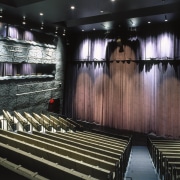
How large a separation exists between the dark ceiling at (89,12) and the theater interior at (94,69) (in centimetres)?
4

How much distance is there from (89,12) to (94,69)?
4.80 metres

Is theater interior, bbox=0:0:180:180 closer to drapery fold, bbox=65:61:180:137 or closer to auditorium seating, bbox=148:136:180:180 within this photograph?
drapery fold, bbox=65:61:180:137

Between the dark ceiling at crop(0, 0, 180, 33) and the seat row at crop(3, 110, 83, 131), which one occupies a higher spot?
the dark ceiling at crop(0, 0, 180, 33)

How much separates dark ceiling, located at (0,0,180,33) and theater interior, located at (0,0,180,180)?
0.13ft

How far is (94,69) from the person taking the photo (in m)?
14.5

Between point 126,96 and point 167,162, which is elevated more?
point 126,96

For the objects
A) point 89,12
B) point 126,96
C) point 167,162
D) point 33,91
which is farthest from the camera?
point 126,96

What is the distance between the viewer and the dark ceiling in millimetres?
8867

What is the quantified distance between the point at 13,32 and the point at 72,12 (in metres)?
3.09

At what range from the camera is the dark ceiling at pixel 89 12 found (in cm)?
887

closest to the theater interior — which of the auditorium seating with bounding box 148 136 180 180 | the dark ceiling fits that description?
the dark ceiling

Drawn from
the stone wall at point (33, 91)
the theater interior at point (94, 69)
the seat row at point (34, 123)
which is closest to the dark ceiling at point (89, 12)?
the theater interior at point (94, 69)

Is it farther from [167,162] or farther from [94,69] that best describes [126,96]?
[167,162]

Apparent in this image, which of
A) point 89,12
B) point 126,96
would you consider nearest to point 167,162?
point 89,12
